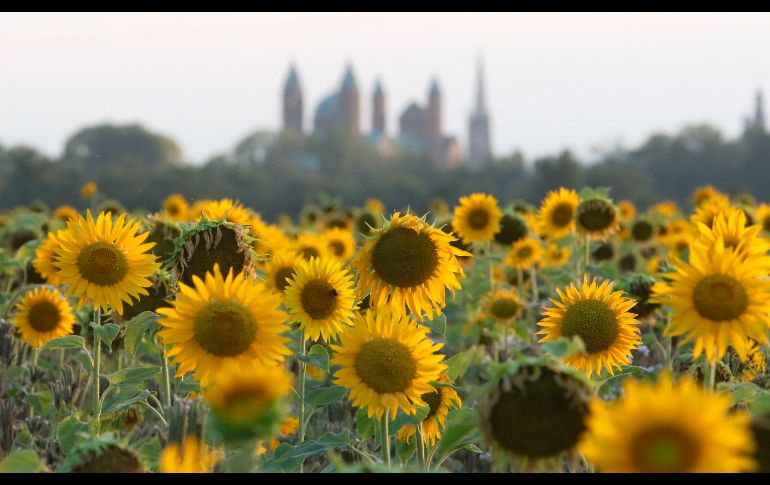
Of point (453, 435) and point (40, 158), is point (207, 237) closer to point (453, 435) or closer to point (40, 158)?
point (453, 435)

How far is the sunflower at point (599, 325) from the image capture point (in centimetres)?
281

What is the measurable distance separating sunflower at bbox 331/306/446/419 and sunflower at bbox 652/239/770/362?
0.70 m

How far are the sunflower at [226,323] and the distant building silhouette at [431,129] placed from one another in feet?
445

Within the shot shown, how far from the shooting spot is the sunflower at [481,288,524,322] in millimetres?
6184

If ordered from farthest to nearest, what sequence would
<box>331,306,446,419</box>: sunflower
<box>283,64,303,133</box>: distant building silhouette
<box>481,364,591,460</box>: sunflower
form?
<box>283,64,303,133</box>: distant building silhouette
<box>331,306,446,419</box>: sunflower
<box>481,364,591,460</box>: sunflower

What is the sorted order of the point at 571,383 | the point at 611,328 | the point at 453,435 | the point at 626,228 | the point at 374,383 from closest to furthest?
the point at 571,383 < the point at 453,435 < the point at 374,383 < the point at 611,328 < the point at 626,228

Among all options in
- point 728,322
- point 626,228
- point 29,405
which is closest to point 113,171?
point 626,228

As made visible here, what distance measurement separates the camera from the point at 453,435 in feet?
5.91

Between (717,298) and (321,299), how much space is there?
5.23 feet

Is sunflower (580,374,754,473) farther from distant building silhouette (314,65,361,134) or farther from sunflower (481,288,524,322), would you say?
distant building silhouette (314,65,361,134)

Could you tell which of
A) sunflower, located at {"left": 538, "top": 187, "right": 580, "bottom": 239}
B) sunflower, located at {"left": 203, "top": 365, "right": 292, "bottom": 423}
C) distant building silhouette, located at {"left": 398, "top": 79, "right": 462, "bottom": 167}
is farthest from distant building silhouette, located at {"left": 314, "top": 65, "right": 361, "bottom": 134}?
sunflower, located at {"left": 203, "top": 365, "right": 292, "bottom": 423}

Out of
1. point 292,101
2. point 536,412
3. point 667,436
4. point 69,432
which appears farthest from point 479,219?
point 292,101

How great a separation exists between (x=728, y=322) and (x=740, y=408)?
3.47 feet

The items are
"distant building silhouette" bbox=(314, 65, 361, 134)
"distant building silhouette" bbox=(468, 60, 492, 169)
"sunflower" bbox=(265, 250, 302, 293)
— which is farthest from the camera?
"distant building silhouette" bbox=(468, 60, 492, 169)
